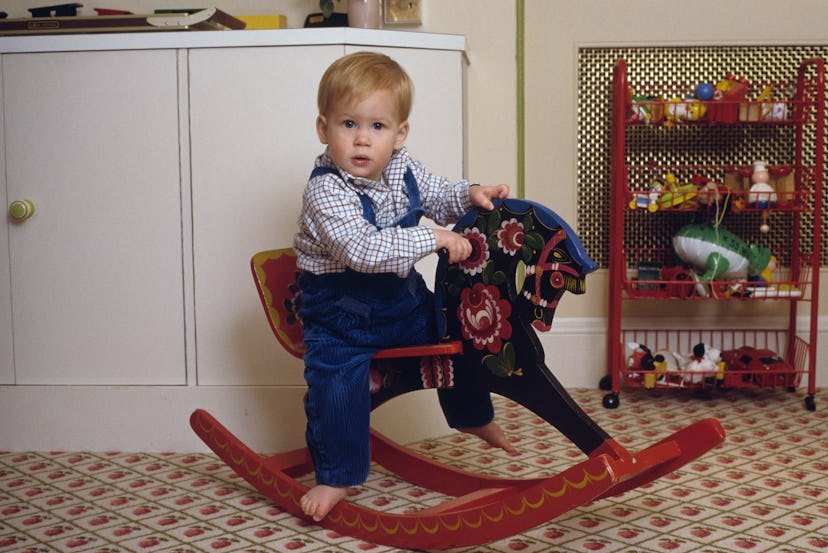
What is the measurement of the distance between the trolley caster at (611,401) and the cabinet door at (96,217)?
3.60 feet

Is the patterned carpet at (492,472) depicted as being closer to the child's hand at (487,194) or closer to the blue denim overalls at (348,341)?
the blue denim overalls at (348,341)

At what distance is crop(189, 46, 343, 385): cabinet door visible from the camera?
6.72 feet

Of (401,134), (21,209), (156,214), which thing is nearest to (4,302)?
(21,209)

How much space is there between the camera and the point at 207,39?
2.04m

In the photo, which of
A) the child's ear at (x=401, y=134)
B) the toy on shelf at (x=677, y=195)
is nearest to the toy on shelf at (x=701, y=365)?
the toy on shelf at (x=677, y=195)

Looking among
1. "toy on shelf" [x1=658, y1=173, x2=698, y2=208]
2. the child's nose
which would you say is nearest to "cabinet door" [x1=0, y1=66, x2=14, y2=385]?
the child's nose

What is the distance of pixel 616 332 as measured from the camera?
8.20ft

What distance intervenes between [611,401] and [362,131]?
3.87 feet

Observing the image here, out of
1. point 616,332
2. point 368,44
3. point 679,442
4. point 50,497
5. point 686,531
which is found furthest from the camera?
point 616,332

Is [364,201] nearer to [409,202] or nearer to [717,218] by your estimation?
[409,202]

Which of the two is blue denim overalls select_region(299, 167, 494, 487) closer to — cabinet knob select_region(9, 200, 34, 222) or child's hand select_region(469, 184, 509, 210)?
child's hand select_region(469, 184, 509, 210)

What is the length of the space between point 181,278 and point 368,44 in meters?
0.67

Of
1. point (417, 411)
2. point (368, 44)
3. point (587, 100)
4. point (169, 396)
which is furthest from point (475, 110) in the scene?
point (169, 396)

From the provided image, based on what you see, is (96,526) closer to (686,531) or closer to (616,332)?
(686,531)
